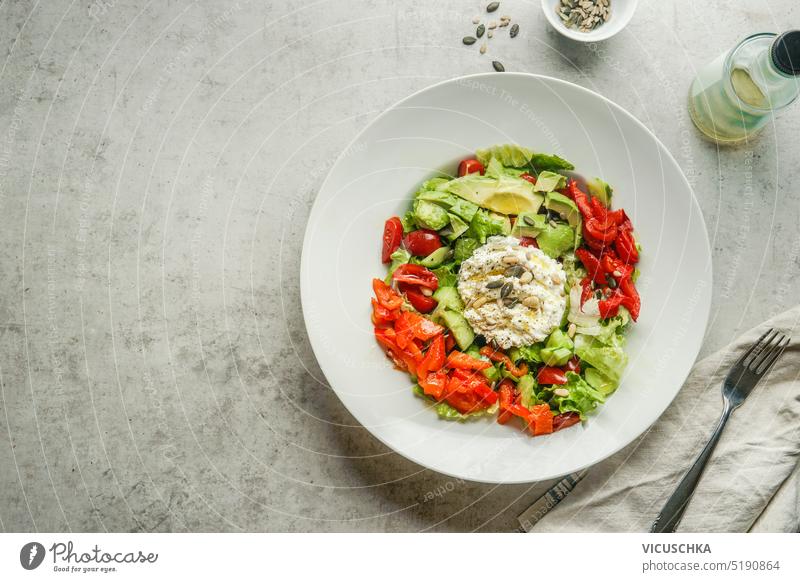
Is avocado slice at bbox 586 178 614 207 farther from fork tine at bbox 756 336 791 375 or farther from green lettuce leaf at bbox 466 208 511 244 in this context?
fork tine at bbox 756 336 791 375

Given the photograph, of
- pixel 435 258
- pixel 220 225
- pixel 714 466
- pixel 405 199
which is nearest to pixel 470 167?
pixel 405 199

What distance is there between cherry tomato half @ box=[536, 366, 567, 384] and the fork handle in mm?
692

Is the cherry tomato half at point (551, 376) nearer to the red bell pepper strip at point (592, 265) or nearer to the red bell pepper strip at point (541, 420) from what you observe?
the red bell pepper strip at point (541, 420)

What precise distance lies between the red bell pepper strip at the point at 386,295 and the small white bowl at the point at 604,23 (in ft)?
4.38

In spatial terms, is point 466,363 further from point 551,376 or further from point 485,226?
point 485,226

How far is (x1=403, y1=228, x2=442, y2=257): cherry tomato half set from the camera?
8.06ft

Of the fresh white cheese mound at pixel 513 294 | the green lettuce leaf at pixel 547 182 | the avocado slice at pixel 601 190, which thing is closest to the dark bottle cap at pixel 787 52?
the avocado slice at pixel 601 190

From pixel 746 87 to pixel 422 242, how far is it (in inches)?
58.6

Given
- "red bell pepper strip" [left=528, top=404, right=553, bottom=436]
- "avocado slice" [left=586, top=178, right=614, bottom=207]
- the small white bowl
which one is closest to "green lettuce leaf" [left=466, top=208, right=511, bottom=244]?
"avocado slice" [left=586, top=178, right=614, bottom=207]

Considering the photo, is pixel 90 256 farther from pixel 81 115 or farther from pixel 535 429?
pixel 535 429

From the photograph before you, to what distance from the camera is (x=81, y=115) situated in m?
2.73

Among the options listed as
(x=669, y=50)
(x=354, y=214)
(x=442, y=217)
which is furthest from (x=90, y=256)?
(x=669, y=50)

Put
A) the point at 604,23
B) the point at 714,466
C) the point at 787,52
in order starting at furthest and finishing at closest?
1. the point at 604,23
2. the point at 714,466
3. the point at 787,52

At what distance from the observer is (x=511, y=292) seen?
2398mm
